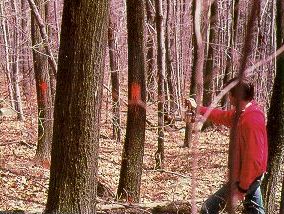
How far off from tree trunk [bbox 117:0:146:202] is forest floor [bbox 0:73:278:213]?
1.06 m

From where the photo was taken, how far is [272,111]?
5.95m

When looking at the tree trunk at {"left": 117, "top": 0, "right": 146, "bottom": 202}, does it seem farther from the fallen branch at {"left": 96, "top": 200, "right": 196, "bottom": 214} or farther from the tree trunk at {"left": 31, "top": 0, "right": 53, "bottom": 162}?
the tree trunk at {"left": 31, "top": 0, "right": 53, "bottom": 162}

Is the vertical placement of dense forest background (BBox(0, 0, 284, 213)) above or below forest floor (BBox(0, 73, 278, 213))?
above

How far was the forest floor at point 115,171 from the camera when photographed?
9383mm

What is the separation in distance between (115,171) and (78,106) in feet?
24.8

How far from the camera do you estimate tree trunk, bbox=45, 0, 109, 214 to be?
4965 millimetres

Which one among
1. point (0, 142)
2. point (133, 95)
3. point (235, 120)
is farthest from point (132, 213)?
point (0, 142)

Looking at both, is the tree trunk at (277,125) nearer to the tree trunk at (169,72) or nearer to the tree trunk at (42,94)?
the tree trunk at (42,94)

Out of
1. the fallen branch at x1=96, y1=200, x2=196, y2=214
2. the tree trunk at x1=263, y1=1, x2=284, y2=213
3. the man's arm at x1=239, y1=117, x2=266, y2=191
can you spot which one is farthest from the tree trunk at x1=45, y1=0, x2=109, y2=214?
the tree trunk at x1=263, y1=1, x2=284, y2=213

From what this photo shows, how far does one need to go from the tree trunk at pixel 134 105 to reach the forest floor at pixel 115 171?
106 centimetres

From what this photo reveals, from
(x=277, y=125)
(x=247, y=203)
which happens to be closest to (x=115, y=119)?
(x=277, y=125)

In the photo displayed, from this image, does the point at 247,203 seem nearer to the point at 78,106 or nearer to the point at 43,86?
the point at 78,106

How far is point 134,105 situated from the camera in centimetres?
816

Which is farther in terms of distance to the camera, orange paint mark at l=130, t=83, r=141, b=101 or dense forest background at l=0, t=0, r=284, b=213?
orange paint mark at l=130, t=83, r=141, b=101
